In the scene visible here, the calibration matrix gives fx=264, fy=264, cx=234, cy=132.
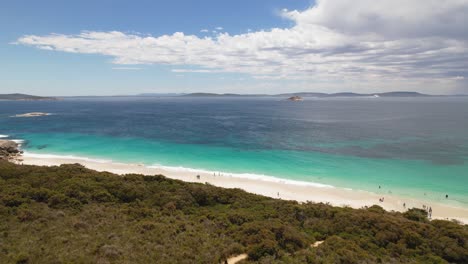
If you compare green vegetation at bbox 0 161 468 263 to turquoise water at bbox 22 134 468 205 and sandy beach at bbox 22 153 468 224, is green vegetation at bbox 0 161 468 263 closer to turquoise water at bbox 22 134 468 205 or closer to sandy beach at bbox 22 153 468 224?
sandy beach at bbox 22 153 468 224

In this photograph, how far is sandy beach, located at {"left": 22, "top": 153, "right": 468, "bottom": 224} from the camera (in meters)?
28.3

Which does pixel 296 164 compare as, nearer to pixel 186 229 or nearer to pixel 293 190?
pixel 293 190

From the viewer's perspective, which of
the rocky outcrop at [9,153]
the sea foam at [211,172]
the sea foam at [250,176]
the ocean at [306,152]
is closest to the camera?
the sea foam at [250,176]

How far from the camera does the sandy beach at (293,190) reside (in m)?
28.3

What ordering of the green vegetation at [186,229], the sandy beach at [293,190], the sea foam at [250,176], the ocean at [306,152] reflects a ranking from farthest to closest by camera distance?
the ocean at [306,152]
the sea foam at [250,176]
the sandy beach at [293,190]
the green vegetation at [186,229]

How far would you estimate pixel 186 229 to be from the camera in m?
15.5

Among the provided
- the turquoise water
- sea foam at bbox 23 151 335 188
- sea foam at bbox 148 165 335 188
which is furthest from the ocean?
sea foam at bbox 23 151 335 188

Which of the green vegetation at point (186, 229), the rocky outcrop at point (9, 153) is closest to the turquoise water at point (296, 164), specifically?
the rocky outcrop at point (9, 153)

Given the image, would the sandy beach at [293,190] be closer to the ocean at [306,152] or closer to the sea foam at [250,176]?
the sea foam at [250,176]

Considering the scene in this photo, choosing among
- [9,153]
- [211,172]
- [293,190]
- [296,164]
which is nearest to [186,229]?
[293,190]

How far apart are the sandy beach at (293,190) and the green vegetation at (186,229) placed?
1009 centimetres

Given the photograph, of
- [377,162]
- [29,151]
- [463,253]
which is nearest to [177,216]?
[463,253]

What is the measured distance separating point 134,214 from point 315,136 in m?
58.4

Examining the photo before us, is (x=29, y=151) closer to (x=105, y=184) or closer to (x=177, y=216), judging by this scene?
(x=105, y=184)
